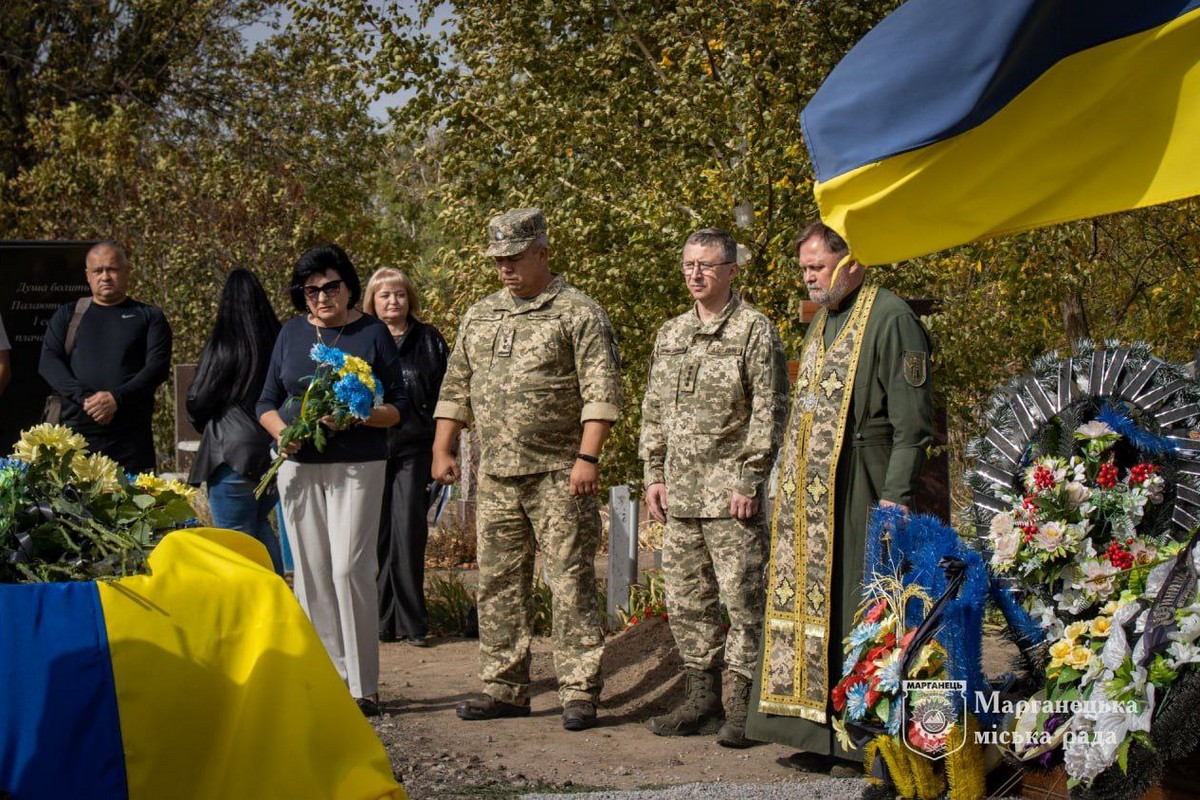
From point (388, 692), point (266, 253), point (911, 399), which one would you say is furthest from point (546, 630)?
point (266, 253)

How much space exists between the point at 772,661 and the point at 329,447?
2416 mm

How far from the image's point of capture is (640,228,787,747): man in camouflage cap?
6.75m

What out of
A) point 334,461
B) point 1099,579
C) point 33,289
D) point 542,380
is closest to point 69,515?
point 334,461

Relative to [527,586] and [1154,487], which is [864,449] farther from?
[527,586]

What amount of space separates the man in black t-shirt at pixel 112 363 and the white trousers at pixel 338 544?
1.64 m

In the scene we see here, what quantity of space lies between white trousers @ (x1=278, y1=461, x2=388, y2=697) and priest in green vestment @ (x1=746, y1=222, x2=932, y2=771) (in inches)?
81.6

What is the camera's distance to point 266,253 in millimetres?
18516

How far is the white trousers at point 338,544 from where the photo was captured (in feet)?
23.3

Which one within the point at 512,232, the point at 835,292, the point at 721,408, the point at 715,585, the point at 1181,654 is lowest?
the point at 1181,654

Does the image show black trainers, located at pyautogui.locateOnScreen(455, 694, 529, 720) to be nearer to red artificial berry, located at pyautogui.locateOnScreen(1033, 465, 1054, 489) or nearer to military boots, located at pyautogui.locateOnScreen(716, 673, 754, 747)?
military boots, located at pyautogui.locateOnScreen(716, 673, 754, 747)

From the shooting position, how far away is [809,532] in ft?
20.2

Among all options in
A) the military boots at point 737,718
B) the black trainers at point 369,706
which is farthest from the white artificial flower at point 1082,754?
the black trainers at point 369,706

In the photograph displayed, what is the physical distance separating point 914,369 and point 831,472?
1.82ft

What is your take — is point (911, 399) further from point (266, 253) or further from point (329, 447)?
point (266, 253)
